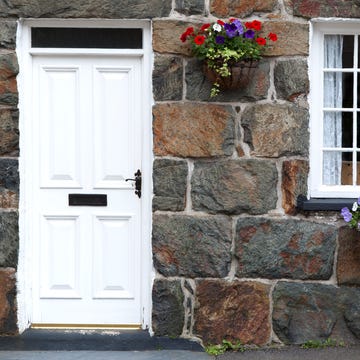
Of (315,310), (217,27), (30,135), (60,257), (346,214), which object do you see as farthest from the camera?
(60,257)

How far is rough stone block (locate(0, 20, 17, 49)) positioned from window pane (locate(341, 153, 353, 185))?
271 centimetres

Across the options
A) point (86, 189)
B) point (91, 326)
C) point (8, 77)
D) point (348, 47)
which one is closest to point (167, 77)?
point (86, 189)

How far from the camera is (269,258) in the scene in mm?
5578

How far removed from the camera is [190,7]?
5.52m

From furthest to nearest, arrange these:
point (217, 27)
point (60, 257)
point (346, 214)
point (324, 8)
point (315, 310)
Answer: point (60, 257)
point (315, 310)
point (324, 8)
point (346, 214)
point (217, 27)

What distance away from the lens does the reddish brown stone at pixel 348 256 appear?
18.3 ft

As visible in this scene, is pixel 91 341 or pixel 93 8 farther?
pixel 91 341

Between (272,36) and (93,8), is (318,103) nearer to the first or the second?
(272,36)

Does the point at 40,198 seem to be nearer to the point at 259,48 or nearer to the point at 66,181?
the point at 66,181

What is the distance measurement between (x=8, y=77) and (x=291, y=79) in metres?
2.13

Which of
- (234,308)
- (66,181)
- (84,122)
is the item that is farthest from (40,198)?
(234,308)

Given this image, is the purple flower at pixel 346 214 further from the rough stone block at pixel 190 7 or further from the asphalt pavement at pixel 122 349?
the rough stone block at pixel 190 7

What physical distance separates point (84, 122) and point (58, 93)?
0.30 metres

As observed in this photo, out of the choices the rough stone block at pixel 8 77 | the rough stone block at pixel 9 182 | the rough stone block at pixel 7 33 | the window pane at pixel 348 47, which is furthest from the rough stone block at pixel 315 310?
the rough stone block at pixel 7 33
